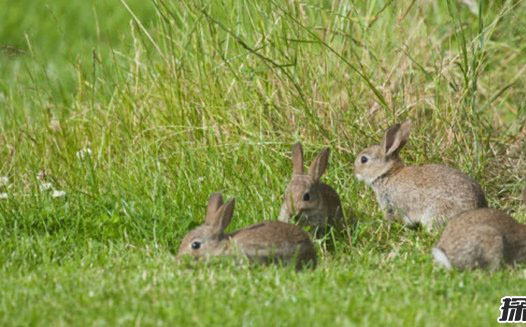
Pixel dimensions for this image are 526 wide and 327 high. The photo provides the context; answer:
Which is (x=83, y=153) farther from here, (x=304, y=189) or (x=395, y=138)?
(x=395, y=138)

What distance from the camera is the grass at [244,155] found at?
564 centimetres

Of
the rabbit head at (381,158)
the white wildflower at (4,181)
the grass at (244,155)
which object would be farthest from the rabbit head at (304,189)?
the white wildflower at (4,181)

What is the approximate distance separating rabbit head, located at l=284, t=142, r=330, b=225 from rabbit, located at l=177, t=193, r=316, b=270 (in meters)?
0.58

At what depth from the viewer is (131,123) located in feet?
28.3

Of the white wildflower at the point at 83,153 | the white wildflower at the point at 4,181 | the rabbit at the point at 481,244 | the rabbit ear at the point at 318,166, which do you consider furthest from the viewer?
the white wildflower at the point at 83,153

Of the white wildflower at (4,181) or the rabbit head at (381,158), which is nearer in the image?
the rabbit head at (381,158)

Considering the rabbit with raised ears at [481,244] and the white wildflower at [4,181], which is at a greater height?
the rabbit with raised ears at [481,244]

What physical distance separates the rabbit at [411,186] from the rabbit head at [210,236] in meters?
1.43

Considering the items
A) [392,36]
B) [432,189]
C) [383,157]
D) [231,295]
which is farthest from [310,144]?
[231,295]

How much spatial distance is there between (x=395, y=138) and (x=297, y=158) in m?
0.82

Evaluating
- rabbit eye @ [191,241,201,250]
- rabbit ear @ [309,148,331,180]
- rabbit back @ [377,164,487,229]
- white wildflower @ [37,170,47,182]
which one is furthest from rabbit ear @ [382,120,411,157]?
white wildflower @ [37,170,47,182]

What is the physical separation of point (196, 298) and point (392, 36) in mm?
4184

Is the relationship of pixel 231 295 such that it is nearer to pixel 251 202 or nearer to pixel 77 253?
pixel 77 253

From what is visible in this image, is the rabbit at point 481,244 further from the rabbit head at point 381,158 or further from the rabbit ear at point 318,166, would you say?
the rabbit head at point 381,158
